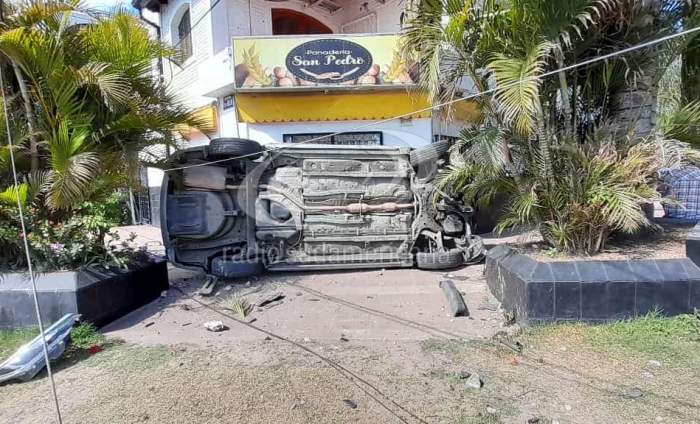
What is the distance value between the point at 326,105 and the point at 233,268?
464 centimetres

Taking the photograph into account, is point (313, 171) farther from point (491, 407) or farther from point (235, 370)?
point (491, 407)

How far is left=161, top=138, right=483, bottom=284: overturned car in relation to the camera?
6621mm

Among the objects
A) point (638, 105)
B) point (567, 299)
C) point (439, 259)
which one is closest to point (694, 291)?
point (567, 299)

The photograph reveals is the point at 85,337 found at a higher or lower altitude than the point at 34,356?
lower

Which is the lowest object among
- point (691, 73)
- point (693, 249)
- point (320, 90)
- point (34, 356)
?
point (34, 356)

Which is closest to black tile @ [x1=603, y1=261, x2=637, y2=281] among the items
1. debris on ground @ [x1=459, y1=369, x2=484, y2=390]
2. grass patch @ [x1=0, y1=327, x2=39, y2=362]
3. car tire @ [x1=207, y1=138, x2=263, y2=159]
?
debris on ground @ [x1=459, y1=369, x2=484, y2=390]

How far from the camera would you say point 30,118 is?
190 inches

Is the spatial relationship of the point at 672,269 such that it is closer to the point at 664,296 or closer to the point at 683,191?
the point at 664,296

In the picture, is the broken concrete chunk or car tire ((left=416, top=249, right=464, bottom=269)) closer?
the broken concrete chunk

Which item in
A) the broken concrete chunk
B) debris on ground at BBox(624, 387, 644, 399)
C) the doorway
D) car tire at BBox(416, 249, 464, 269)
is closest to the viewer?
debris on ground at BBox(624, 387, 644, 399)

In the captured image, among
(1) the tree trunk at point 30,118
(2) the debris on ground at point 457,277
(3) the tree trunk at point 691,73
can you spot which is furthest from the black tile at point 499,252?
(1) the tree trunk at point 30,118

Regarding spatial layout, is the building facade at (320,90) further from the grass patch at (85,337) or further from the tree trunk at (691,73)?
the grass patch at (85,337)

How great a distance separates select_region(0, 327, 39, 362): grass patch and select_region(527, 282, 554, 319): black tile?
16.6 ft

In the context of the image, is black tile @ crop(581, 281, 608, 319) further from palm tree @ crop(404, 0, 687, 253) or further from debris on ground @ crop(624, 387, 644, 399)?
debris on ground @ crop(624, 387, 644, 399)
